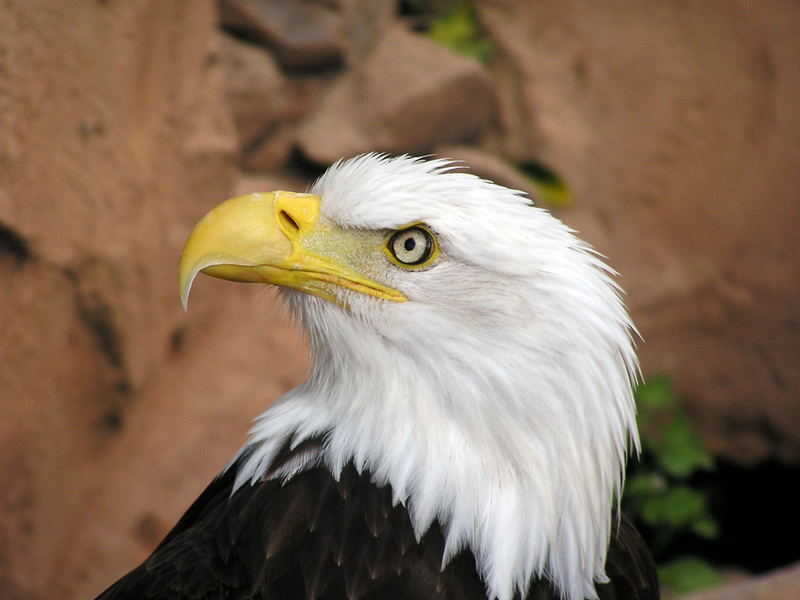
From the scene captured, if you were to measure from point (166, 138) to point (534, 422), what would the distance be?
245cm

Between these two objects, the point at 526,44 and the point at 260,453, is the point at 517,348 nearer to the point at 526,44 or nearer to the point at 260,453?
the point at 260,453

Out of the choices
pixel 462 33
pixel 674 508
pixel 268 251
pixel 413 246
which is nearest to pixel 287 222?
pixel 268 251

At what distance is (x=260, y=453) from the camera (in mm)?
2105


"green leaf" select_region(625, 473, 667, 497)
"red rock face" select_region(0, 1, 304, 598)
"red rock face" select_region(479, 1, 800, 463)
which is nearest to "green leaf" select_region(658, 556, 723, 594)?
"green leaf" select_region(625, 473, 667, 497)

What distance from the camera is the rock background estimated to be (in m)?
3.19

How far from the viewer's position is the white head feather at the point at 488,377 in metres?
1.87

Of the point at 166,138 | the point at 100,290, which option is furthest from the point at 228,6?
the point at 100,290

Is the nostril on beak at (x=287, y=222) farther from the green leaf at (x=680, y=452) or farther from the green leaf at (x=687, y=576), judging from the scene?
the green leaf at (x=687, y=576)

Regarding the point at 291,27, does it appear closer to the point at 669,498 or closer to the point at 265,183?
the point at 265,183

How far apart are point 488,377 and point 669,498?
3019mm

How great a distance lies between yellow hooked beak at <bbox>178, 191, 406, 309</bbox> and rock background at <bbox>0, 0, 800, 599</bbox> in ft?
4.09

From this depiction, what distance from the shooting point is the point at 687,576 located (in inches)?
171

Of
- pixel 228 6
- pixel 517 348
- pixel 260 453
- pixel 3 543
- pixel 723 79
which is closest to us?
pixel 517 348

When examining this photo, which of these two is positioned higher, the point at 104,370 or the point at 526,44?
the point at 104,370
